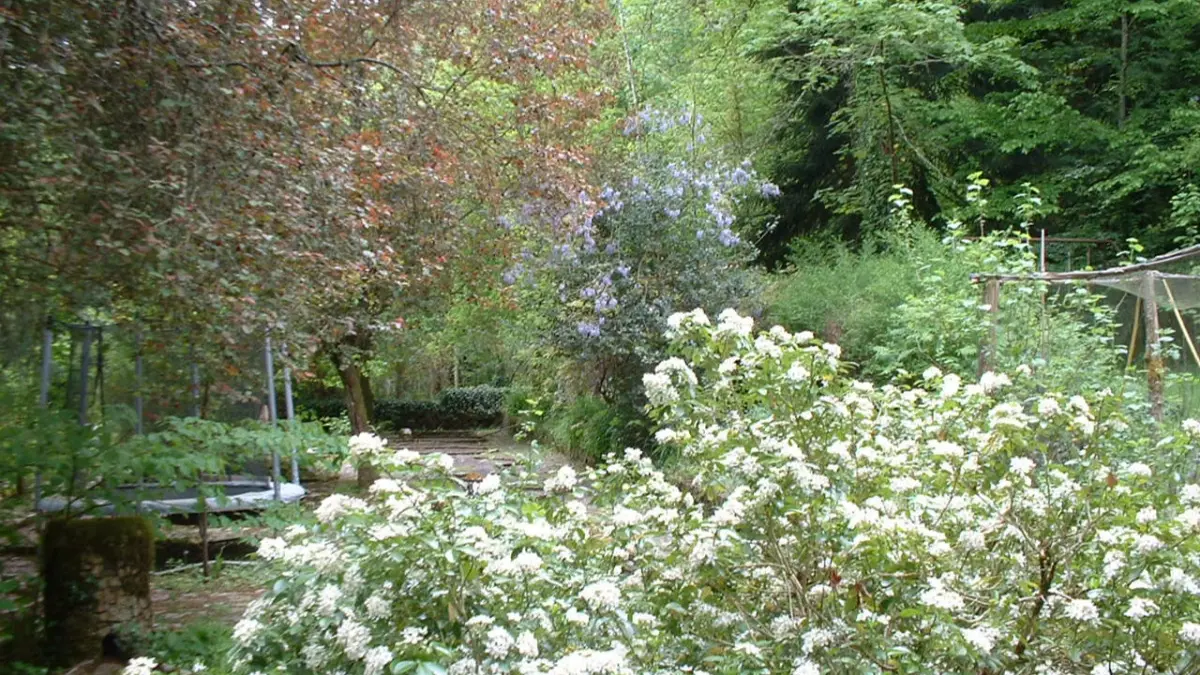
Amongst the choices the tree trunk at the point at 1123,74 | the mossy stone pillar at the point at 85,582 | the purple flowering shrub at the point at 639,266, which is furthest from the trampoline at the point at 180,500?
the tree trunk at the point at 1123,74

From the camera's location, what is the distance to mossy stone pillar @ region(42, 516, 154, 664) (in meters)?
4.27

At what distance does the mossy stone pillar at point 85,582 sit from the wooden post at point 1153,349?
207 inches

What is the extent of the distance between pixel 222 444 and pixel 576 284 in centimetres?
649

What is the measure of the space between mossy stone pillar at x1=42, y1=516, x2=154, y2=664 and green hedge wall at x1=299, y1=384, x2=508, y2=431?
17981 mm

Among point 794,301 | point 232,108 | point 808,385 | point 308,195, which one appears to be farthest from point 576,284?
point 808,385

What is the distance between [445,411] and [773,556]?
2069 centimetres

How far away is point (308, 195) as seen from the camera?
16.4 feet

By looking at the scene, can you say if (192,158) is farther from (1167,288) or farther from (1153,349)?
(1167,288)

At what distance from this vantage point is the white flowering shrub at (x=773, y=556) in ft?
6.51

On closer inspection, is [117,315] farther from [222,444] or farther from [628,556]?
[628,556]

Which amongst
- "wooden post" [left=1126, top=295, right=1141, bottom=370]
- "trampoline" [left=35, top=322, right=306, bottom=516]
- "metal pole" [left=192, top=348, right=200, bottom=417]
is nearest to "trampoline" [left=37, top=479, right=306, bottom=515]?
"trampoline" [left=35, top=322, right=306, bottom=516]

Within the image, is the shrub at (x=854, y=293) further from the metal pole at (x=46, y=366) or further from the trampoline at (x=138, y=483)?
the metal pole at (x=46, y=366)

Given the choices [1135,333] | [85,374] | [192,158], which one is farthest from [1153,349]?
[85,374]

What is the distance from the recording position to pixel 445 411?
74.3ft
